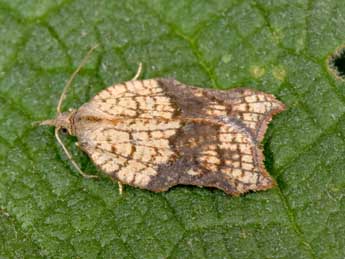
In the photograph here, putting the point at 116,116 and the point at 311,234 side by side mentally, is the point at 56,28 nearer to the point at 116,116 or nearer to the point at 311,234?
the point at 116,116

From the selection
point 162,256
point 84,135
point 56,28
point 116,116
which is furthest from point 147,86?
point 162,256

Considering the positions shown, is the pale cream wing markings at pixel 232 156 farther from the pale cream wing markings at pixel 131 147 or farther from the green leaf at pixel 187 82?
the pale cream wing markings at pixel 131 147

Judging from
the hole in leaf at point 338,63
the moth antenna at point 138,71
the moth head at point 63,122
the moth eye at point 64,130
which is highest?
the hole in leaf at point 338,63

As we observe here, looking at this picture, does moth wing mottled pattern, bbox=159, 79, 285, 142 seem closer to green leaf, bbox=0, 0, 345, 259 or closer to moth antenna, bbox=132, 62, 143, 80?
green leaf, bbox=0, 0, 345, 259

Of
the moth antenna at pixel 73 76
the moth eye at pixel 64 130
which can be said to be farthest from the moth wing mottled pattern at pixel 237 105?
A: the moth eye at pixel 64 130

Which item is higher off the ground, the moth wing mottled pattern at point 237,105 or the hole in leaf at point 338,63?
the hole in leaf at point 338,63

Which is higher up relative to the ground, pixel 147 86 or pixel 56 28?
pixel 56 28
